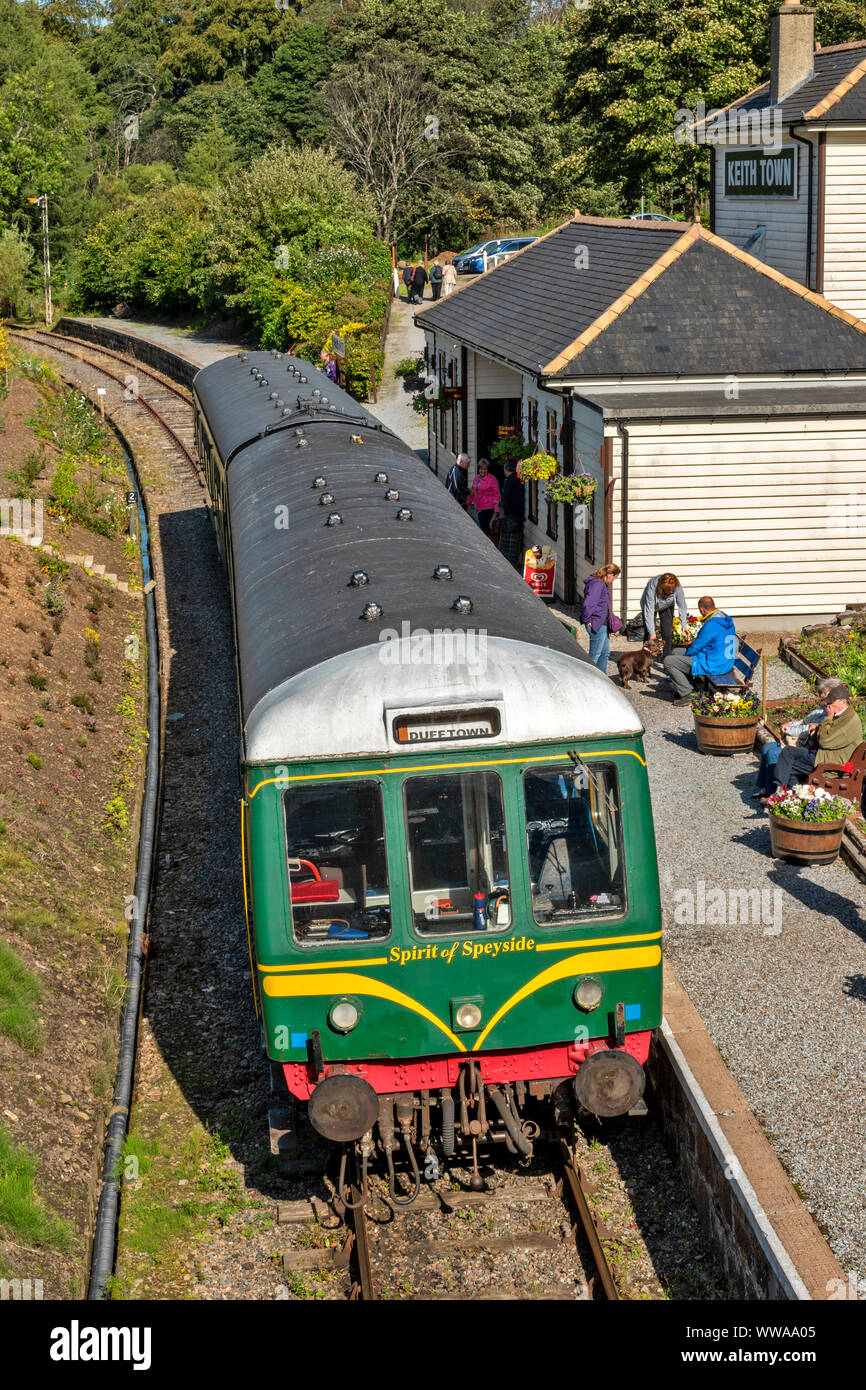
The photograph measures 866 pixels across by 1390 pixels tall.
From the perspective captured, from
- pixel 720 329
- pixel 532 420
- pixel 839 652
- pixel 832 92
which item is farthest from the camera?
pixel 832 92

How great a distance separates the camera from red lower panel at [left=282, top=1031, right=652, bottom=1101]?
316 inches

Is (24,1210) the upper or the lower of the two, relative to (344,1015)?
lower

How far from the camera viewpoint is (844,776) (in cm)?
1265

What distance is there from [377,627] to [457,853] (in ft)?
4.46

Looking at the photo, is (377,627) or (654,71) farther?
(654,71)

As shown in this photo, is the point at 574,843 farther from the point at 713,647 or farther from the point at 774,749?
the point at 713,647

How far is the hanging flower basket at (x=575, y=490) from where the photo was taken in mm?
18594

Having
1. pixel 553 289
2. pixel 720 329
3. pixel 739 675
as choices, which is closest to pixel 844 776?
pixel 739 675

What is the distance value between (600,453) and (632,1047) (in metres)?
11.3

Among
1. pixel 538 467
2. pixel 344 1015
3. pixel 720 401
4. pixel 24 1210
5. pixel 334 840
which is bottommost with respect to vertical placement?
pixel 24 1210

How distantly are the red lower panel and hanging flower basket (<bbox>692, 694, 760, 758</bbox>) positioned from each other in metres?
6.70

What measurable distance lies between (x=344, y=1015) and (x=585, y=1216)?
1.80 meters

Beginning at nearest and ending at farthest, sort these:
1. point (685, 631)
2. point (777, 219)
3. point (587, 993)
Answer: point (587, 993), point (685, 631), point (777, 219)

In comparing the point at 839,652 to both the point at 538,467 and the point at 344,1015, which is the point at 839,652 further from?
the point at 344,1015
